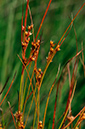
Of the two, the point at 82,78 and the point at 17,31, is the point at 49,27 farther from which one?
the point at 82,78

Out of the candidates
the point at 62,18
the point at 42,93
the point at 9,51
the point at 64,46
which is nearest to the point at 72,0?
the point at 62,18

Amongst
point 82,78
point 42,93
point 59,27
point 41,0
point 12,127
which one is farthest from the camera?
point 41,0

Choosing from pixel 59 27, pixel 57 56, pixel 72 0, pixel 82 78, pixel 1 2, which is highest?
pixel 1 2

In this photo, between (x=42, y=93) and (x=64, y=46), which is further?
(x=64, y=46)

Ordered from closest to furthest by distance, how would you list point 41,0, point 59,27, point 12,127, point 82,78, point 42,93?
point 12,127 < point 42,93 < point 82,78 < point 59,27 < point 41,0

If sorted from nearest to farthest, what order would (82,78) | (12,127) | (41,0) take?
(12,127)
(82,78)
(41,0)

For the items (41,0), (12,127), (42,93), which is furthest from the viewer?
(41,0)

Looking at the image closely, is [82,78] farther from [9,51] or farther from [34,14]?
[34,14]

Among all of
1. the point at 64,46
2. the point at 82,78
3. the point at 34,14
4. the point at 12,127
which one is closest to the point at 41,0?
the point at 34,14

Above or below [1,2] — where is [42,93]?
below
